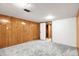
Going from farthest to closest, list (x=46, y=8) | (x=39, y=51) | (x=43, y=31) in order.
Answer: (x=43, y=31)
(x=39, y=51)
(x=46, y=8)

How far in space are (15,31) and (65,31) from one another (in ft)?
11.9

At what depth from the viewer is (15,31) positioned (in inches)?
231

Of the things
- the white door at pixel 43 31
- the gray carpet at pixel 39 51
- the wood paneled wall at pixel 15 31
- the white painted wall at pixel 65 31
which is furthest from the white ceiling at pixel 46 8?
the white door at pixel 43 31

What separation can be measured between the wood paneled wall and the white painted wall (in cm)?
231

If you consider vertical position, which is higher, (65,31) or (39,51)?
(65,31)

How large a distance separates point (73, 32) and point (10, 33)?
13.7ft

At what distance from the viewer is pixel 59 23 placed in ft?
20.7

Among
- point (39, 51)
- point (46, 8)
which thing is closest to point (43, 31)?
point (39, 51)

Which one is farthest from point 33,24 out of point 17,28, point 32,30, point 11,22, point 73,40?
point 73,40

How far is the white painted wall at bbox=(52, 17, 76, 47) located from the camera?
5.27m

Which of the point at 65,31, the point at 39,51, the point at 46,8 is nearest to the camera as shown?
the point at 46,8

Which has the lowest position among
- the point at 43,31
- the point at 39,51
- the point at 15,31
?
the point at 39,51

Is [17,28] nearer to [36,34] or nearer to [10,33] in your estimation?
[10,33]

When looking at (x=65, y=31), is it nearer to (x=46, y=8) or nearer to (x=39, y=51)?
(x=39, y=51)
